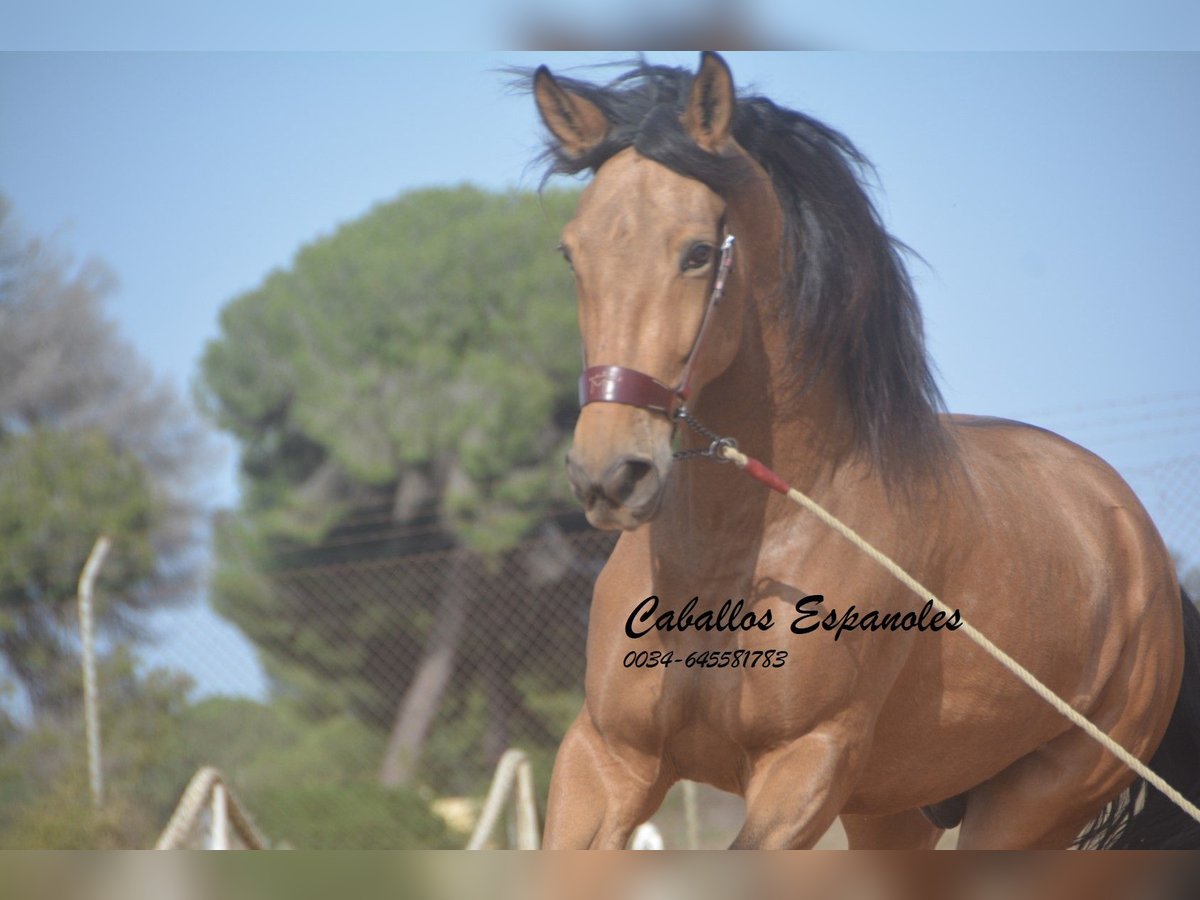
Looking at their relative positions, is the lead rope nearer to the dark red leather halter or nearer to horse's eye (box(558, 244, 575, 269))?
the dark red leather halter

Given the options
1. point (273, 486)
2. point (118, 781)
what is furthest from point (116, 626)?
point (273, 486)

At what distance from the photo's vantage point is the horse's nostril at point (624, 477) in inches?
70.4

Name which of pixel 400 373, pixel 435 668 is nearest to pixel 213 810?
pixel 435 668

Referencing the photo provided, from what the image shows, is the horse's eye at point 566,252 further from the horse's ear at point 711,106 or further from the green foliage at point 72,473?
→ the green foliage at point 72,473

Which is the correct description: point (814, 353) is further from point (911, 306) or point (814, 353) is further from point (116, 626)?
point (116, 626)

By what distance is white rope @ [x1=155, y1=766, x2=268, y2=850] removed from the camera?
4.32 m

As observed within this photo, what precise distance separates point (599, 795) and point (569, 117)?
1168mm

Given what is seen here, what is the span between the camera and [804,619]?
2.12 m

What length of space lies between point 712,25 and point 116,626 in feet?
21.1

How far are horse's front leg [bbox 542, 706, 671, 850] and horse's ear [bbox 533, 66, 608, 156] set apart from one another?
1029 millimetres

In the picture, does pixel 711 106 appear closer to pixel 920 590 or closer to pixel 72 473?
pixel 920 590

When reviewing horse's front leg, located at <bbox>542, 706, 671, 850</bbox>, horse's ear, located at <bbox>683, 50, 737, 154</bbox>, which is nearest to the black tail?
horse's front leg, located at <bbox>542, 706, 671, 850</bbox>

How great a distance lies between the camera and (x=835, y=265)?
227 cm

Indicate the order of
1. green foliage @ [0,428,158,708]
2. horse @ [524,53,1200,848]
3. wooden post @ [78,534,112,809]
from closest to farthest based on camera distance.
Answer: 1. horse @ [524,53,1200,848]
2. wooden post @ [78,534,112,809]
3. green foliage @ [0,428,158,708]
